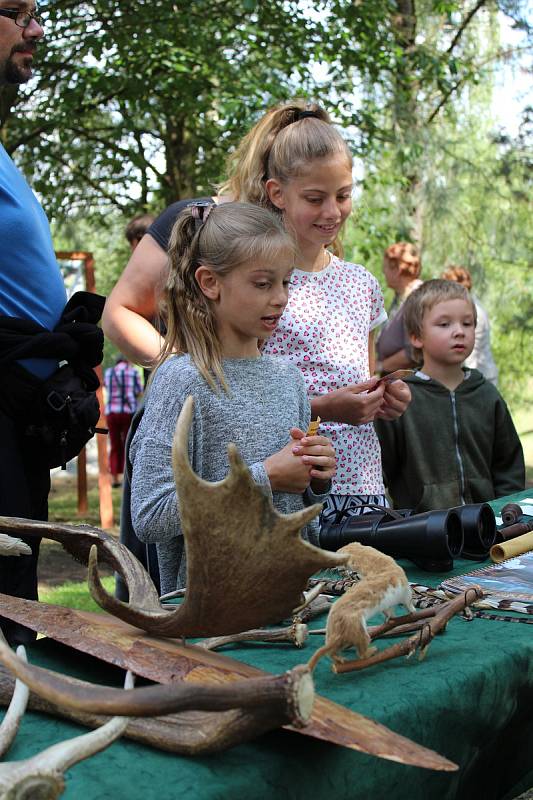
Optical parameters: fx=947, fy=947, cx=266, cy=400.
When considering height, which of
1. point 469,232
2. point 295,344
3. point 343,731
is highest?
point 469,232

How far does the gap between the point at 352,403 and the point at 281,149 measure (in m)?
0.67

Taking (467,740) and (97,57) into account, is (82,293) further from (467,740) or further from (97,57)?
(97,57)

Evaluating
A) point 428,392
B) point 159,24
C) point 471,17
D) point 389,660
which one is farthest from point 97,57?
point 389,660

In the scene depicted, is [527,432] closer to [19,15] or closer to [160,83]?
[160,83]

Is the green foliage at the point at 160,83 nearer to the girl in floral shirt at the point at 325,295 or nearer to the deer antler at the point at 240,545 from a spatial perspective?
the girl in floral shirt at the point at 325,295

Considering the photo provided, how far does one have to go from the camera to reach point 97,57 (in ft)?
23.5

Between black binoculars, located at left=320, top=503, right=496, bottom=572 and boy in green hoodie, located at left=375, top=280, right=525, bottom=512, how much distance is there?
3.42 ft

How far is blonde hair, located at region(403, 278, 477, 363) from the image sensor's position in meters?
3.22

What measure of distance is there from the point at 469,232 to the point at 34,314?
34.0 feet

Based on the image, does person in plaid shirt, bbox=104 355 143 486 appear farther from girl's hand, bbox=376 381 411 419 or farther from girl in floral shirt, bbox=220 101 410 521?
girl's hand, bbox=376 381 411 419

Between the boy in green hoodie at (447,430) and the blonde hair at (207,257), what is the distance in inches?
49.4

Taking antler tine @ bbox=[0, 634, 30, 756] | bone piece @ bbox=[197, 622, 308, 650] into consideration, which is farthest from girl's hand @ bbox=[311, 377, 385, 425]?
antler tine @ bbox=[0, 634, 30, 756]

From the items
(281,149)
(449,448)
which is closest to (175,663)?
(281,149)

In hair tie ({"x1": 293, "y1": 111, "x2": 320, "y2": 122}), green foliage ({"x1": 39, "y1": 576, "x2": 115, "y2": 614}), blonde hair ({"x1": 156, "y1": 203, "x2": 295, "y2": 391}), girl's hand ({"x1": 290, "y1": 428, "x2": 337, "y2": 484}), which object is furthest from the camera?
green foliage ({"x1": 39, "y1": 576, "x2": 115, "y2": 614})
